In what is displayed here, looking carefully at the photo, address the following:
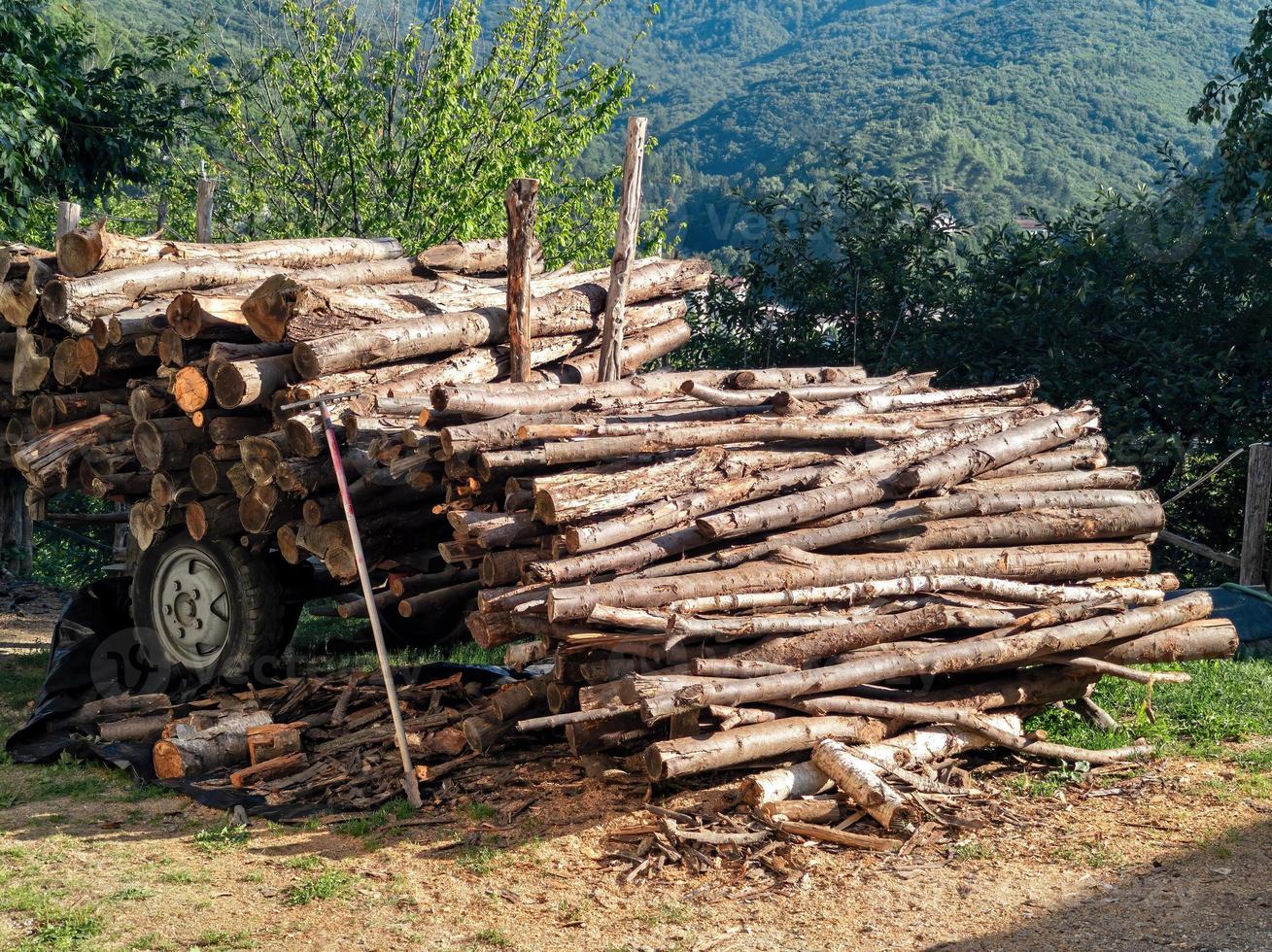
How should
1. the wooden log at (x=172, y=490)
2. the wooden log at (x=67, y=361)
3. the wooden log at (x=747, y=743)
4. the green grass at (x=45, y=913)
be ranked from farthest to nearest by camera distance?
1. the wooden log at (x=67, y=361)
2. the wooden log at (x=172, y=490)
3. the wooden log at (x=747, y=743)
4. the green grass at (x=45, y=913)

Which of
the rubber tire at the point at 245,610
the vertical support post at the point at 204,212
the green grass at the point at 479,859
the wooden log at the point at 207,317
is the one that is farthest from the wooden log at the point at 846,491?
the vertical support post at the point at 204,212

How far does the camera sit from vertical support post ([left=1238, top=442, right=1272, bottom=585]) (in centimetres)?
1122

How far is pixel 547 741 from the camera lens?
7906mm

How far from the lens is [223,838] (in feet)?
21.9

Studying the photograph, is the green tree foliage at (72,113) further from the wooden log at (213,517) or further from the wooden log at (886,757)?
the wooden log at (886,757)

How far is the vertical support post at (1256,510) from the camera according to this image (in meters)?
11.2

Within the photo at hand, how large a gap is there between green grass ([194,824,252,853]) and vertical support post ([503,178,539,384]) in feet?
11.8

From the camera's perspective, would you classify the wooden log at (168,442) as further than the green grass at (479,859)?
Yes

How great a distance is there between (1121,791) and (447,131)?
12.2 metres

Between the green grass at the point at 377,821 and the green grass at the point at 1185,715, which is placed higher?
the green grass at the point at 377,821

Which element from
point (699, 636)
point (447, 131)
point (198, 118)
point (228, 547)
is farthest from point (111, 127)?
point (699, 636)

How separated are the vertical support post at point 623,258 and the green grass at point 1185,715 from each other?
4045 mm

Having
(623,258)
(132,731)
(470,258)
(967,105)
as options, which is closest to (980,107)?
(967,105)

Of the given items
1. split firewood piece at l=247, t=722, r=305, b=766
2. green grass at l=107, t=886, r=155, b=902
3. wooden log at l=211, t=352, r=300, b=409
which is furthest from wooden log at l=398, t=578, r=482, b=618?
green grass at l=107, t=886, r=155, b=902
